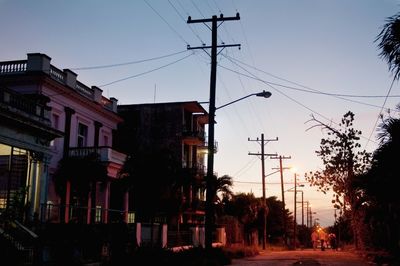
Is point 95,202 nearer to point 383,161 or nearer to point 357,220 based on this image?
point 357,220

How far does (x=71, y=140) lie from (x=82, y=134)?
2167 mm

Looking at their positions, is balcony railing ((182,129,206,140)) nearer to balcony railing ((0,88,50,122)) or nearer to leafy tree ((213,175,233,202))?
leafy tree ((213,175,233,202))

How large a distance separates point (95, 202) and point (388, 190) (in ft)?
68.9

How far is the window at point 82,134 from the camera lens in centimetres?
3491

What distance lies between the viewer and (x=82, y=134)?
3538cm

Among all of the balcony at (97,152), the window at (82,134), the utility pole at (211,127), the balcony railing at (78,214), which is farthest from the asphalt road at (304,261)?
the window at (82,134)

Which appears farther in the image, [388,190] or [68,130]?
[68,130]

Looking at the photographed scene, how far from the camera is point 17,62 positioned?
30.4 m

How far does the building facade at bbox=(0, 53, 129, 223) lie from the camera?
2961 centimetres

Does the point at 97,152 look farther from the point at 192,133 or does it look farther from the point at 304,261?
the point at 192,133

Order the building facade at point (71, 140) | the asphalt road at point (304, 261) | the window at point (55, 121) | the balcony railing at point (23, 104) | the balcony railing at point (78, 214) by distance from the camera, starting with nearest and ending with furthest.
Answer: the balcony railing at point (23, 104), the balcony railing at point (78, 214), the asphalt road at point (304, 261), the building facade at point (71, 140), the window at point (55, 121)

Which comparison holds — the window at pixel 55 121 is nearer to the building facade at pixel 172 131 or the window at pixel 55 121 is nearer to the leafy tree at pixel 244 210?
the building facade at pixel 172 131

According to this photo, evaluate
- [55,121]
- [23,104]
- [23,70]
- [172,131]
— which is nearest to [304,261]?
[55,121]

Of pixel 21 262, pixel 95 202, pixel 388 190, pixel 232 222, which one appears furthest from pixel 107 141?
pixel 388 190
